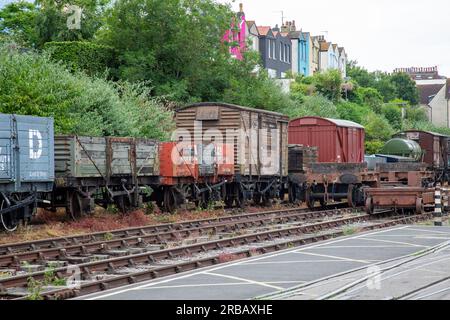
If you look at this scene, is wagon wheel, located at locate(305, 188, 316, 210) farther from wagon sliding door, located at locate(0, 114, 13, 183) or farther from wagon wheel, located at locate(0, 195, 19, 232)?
wagon sliding door, located at locate(0, 114, 13, 183)

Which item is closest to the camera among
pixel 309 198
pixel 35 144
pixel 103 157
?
pixel 35 144

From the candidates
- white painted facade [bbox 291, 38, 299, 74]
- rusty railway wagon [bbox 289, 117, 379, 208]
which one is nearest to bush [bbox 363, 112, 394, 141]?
rusty railway wagon [bbox 289, 117, 379, 208]

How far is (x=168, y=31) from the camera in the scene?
37.5m

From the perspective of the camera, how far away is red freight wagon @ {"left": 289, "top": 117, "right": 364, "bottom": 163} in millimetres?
31391

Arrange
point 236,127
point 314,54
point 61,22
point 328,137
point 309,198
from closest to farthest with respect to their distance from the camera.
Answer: point 236,127 → point 309,198 → point 328,137 → point 61,22 → point 314,54

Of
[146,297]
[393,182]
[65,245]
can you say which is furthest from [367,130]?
[146,297]

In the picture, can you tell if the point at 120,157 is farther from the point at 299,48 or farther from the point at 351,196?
the point at 299,48

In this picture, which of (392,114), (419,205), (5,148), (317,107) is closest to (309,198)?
(419,205)

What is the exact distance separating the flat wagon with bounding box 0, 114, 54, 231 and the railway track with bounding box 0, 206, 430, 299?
3.11 meters

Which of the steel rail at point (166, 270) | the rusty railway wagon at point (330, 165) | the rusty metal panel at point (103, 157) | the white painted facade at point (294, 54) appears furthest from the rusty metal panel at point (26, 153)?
the white painted facade at point (294, 54)

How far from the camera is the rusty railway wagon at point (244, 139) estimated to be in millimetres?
27750

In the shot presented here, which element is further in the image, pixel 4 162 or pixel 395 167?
pixel 395 167

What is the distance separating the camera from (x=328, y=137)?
31469 millimetres

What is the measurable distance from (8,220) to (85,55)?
1881cm
